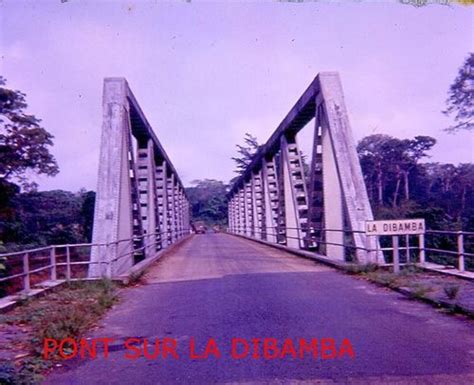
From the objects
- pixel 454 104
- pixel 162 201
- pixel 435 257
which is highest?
pixel 454 104

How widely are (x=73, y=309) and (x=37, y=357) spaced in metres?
1.97

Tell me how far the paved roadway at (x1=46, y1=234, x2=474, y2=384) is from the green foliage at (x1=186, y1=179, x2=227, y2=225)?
328 feet

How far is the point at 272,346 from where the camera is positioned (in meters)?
5.84

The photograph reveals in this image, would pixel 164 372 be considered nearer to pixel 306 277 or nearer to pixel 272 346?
pixel 272 346

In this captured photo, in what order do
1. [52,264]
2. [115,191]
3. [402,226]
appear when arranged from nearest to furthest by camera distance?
[52,264] < [402,226] < [115,191]

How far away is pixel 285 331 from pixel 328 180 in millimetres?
10456

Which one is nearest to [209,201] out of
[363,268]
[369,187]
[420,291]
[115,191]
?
[369,187]

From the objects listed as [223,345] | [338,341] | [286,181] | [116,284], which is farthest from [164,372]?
[286,181]

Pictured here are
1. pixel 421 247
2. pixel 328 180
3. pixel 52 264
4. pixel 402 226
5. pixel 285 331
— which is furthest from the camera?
pixel 328 180

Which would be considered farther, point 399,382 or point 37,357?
point 37,357

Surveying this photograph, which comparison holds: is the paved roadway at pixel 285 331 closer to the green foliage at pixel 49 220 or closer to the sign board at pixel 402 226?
the sign board at pixel 402 226

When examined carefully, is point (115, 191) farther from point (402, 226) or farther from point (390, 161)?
point (390, 161)

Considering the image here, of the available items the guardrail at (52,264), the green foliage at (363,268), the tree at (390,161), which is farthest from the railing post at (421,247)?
the tree at (390,161)

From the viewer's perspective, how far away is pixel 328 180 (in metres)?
16.5
